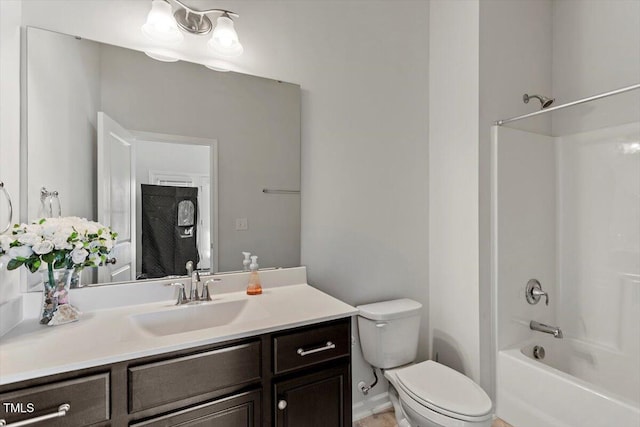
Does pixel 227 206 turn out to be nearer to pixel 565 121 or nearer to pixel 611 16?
pixel 565 121

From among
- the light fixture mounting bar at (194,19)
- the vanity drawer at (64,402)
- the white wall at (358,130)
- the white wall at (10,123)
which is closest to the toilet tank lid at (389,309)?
the white wall at (358,130)

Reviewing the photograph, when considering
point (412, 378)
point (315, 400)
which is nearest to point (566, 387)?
point (412, 378)

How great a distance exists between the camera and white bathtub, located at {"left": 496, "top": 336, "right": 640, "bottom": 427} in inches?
59.8

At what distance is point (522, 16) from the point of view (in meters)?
2.18

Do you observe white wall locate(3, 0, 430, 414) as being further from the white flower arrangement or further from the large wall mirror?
the white flower arrangement

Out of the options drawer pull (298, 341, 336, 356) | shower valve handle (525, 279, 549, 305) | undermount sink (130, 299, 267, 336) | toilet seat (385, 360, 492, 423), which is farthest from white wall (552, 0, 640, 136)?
undermount sink (130, 299, 267, 336)

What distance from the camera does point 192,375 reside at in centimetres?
104

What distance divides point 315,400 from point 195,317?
1.96 feet

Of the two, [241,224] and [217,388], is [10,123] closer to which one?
[241,224]

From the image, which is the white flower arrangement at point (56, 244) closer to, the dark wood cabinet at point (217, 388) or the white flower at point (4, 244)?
the white flower at point (4, 244)

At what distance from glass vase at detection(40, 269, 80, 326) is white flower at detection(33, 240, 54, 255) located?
136mm

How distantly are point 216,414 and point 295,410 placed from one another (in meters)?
0.29

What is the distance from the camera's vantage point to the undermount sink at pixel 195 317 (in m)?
1.30

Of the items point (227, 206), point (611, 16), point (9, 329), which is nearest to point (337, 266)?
point (227, 206)
